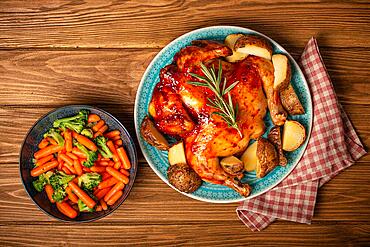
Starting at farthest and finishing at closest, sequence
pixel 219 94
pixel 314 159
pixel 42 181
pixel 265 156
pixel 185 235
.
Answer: pixel 185 235 → pixel 314 159 → pixel 42 181 → pixel 265 156 → pixel 219 94

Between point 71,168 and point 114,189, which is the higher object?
point 71,168

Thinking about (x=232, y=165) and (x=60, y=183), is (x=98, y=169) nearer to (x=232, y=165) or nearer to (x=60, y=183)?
(x=60, y=183)

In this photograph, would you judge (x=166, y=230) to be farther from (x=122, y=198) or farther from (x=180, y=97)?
(x=180, y=97)

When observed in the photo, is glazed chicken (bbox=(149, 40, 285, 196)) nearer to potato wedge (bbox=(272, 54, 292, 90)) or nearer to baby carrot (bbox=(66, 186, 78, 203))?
potato wedge (bbox=(272, 54, 292, 90))

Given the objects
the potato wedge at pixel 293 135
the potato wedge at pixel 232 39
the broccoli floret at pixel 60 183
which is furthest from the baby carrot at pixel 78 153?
the potato wedge at pixel 293 135

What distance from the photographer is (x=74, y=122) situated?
88.6 inches

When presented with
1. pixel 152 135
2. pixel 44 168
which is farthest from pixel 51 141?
pixel 152 135

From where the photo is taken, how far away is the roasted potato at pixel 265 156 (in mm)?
2174

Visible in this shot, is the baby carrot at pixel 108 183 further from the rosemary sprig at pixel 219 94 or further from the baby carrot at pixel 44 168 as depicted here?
the rosemary sprig at pixel 219 94

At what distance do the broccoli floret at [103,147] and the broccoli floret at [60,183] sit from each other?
0.63ft

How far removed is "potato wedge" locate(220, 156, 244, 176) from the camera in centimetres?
216

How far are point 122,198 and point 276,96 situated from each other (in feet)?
3.09

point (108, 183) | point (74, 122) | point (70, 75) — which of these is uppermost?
point (70, 75)

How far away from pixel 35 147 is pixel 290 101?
136cm
